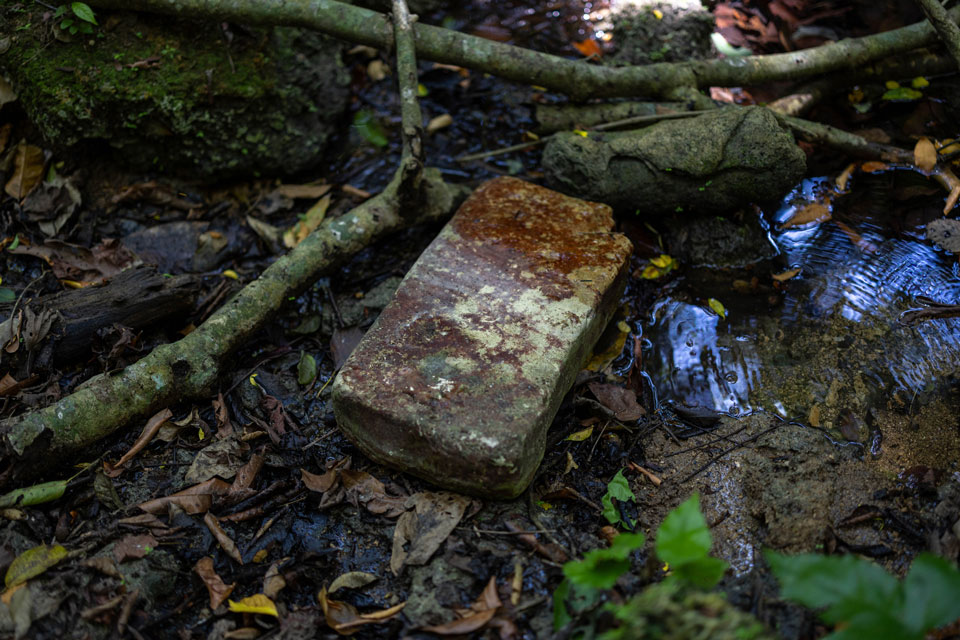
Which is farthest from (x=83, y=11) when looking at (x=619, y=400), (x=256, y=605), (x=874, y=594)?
(x=874, y=594)

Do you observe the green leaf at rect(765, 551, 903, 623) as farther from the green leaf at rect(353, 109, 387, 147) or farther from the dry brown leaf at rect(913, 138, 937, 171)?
the green leaf at rect(353, 109, 387, 147)

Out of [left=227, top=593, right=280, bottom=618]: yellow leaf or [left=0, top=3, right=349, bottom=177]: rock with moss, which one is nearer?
[left=227, top=593, right=280, bottom=618]: yellow leaf

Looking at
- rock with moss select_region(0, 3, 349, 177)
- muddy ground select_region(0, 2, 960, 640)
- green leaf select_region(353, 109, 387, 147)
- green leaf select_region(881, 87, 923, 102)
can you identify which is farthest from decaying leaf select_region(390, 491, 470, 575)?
green leaf select_region(881, 87, 923, 102)

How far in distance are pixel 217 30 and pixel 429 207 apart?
5.42ft

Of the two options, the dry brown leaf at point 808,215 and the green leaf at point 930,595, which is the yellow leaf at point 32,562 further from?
the dry brown leaf at point 808,215

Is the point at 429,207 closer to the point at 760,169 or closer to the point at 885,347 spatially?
the point at 760,169

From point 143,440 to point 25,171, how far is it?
209cm

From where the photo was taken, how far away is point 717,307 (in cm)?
348

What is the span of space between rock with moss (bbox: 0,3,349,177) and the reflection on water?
8.45 feet

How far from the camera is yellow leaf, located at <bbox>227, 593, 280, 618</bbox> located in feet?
7.59

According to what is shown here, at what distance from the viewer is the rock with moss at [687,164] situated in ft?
11.1

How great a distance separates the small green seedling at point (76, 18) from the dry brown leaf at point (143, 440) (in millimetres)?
2217

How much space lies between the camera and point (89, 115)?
364cm

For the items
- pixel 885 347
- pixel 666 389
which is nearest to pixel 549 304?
pixel 666 389
